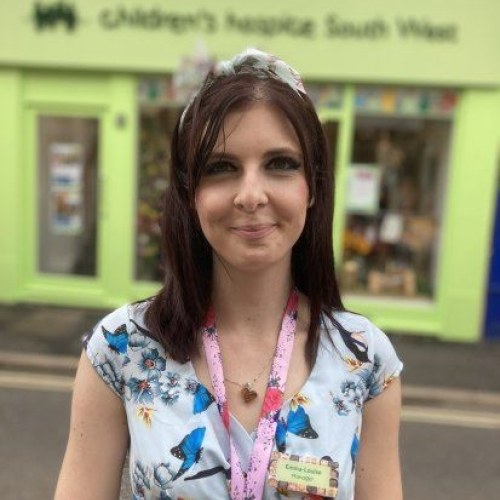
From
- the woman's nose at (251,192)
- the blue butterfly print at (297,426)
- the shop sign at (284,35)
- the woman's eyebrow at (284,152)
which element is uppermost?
the shop sign at (284,35)

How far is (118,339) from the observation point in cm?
144

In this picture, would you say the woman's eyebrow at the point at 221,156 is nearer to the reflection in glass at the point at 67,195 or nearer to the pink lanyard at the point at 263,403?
the pink lanyard at the point at 263,403

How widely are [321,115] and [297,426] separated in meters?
6.46

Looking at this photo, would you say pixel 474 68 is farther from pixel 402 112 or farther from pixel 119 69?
pixel 119 69

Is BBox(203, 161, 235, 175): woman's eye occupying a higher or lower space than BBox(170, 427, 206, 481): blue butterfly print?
higher

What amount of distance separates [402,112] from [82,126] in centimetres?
418

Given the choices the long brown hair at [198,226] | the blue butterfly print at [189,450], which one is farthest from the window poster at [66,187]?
the blue butterfly print at [189,450]

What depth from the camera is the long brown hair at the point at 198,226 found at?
137 cm

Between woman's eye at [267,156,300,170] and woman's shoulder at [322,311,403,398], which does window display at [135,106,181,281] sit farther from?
woman's eye at [267,156,300,170]

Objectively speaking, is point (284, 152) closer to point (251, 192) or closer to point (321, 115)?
point (251, 192)

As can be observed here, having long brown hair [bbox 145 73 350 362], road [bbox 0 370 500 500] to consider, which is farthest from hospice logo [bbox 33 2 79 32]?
long brown hair [bbox 145 73 350 362]

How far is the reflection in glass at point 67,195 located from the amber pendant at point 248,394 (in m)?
7.73

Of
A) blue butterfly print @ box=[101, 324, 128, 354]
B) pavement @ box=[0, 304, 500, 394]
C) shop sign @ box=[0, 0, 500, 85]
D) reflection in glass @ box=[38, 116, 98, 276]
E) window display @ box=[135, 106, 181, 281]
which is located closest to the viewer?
blue butterfly print @ box=[101, 324, 128, 354]

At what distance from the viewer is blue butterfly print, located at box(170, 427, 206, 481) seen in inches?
52.0
